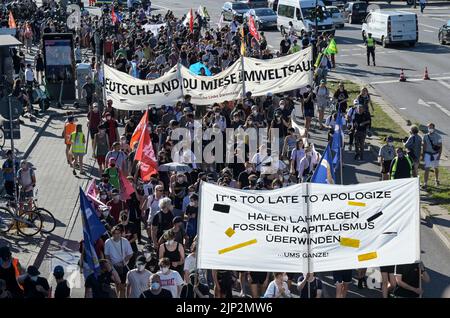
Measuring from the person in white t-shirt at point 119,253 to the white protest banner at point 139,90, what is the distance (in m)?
9.87

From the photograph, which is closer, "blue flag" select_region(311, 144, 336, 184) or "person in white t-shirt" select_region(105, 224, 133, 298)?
"person in white t-shirt" select_region(105, 224, 133, 298)

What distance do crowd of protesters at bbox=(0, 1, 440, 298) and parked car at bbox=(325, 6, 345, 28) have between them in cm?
1782

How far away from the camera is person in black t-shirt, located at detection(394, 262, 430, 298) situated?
14.7 m

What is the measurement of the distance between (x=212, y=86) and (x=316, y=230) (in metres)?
13.5

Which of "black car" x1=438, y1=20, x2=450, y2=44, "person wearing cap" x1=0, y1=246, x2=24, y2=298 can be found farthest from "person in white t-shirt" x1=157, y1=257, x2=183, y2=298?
"black car" x1=438, y1=20, x2=450, y2=44

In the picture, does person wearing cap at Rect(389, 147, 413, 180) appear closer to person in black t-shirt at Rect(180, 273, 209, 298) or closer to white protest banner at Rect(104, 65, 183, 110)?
person in black t-shirt at Rect(180, 273, 209, 298)

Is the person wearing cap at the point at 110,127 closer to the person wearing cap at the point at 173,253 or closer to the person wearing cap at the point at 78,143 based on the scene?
the person wearing cap at the point at 78,143

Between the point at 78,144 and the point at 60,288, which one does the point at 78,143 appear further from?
the point at 60,288

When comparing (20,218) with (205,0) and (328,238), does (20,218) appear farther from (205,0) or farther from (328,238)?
(205,0)

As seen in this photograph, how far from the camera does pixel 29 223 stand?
2027cm

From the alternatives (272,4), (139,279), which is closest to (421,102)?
(139,279)

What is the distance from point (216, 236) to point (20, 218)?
8.21 metres

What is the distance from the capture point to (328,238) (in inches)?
511
